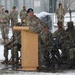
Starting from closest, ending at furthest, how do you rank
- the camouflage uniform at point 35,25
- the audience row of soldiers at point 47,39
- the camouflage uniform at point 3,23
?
the camouflage uniform at point 35,25 < the audience row of soldiers at point 47,39 < the camouflage uniform at point 3,23

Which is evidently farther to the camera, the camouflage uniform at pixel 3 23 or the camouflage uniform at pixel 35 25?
the camouflage uniform at pixel 3 23

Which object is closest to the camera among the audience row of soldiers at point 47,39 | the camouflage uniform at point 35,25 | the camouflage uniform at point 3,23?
the camouflage uniform at point 35,25

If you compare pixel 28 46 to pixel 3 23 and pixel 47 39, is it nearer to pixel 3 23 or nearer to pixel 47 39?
pixel 47 39

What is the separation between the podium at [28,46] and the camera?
34.6 feet

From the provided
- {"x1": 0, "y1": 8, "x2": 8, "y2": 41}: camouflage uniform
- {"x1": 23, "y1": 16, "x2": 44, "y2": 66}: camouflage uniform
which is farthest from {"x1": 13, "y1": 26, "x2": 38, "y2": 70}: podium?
{"x1": 0, "y1": 8, "x2": 8, "y2": 41}: camouflage uniform

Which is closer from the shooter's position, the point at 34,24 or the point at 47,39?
the point at 34,24

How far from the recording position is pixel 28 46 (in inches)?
416

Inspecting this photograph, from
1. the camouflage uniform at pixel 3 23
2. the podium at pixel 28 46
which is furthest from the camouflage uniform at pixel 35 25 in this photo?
→ the camouflage uniform at pixel 3 23

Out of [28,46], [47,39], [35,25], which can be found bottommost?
[28,46]

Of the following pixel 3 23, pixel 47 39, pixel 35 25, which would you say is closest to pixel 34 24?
pixel 35 25

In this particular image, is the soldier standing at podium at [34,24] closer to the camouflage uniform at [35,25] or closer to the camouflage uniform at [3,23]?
the camouflage uniform at [35,25]

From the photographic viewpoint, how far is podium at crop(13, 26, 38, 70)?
34.6 feet

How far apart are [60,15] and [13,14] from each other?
2.92 metres

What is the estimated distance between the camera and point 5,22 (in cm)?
1953
